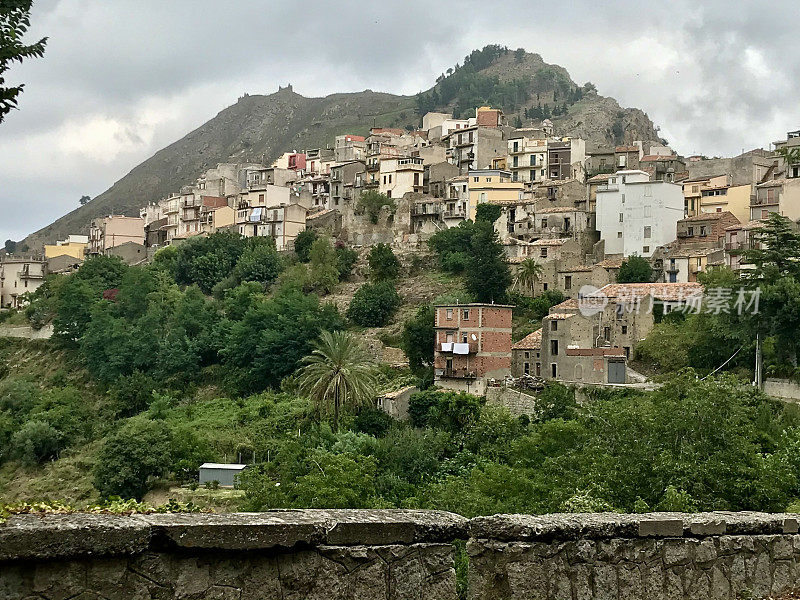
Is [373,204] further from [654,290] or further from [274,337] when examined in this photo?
[654,290]

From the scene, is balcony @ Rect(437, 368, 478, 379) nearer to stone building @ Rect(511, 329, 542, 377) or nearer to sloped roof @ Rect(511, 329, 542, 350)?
stone building @ Rect(511, 329, 542, 377)

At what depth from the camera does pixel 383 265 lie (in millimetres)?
61781

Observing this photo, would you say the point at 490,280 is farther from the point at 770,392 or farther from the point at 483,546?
the point at 483,546

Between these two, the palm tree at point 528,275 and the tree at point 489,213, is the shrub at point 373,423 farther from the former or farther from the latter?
the tree at point 489,213

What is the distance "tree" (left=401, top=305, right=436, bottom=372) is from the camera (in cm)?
4803

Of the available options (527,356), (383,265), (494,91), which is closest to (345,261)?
(383,265)

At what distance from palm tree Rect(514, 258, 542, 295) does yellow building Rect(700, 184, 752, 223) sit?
12.7 metres

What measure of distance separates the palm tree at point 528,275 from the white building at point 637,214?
4.79m

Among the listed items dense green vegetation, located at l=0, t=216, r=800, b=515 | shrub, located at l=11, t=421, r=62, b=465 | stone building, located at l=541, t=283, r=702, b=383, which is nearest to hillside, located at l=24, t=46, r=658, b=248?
dense green vegetation, located at l=0, t=216, r=800, b=515

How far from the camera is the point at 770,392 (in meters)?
36.8

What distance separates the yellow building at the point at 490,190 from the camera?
6688cm

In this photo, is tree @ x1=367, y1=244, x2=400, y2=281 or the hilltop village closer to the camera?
the hilltop village

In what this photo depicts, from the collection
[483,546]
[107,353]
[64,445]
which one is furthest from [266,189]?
[483,546]

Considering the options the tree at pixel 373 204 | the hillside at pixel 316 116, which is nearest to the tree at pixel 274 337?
the tree at pixel 373 204
